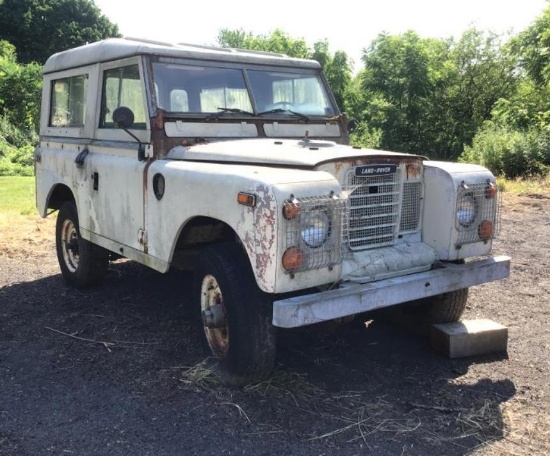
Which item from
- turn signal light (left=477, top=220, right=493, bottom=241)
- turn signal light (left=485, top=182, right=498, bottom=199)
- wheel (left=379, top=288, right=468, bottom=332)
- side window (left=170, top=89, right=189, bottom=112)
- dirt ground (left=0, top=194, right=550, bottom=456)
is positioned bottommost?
dirt ground (left=0, top=194, right=550, bottom=456)

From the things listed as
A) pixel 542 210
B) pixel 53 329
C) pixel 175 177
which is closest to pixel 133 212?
pixel 175 177

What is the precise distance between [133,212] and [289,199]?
193 cm

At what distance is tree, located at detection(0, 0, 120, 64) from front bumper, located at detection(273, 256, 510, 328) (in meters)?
41.0

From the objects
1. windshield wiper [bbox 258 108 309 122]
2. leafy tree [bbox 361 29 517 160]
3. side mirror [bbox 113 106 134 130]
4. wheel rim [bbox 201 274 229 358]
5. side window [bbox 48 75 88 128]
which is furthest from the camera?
leafy tree [bbox 361 29 517 160]

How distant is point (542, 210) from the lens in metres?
10.8

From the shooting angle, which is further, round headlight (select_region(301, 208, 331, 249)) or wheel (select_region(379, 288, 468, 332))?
wheel (select_region(379, 288, 468, 332))

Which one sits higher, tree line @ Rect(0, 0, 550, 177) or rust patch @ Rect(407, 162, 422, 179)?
tree line @ Rect(0, 0, 550, 177)

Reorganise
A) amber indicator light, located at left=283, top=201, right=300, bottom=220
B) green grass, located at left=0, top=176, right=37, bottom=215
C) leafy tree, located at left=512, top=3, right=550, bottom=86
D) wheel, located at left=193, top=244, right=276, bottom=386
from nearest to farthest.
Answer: amber indicator light, located at left=283, top=201, right=300, bottom=220, wheel, located at left=193, top=244, right=276, bottom=386, green grass, located at left=0, top=176, right=37, bottom=215, leafy tree, located at left=512, top=3, right=550, bottom=86

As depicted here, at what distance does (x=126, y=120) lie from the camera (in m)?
4.51

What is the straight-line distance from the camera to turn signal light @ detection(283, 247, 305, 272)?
10.5 ft

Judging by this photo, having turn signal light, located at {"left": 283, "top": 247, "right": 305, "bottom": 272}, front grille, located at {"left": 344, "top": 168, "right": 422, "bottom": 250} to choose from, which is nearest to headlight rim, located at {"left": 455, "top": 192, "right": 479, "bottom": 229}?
front grille, located at {"left": 344, "top": 168, "right": 422, "bottom": 250}

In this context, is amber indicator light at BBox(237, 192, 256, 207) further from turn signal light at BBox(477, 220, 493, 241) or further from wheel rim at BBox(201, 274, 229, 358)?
turn signal light at BBox(477, 220, 493, 241)

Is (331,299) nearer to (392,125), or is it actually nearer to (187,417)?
(187,417)

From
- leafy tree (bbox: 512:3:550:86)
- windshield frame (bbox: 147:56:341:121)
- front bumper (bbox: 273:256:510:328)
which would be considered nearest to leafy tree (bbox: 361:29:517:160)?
leafy tree (bbox: 512:3:550:86)
